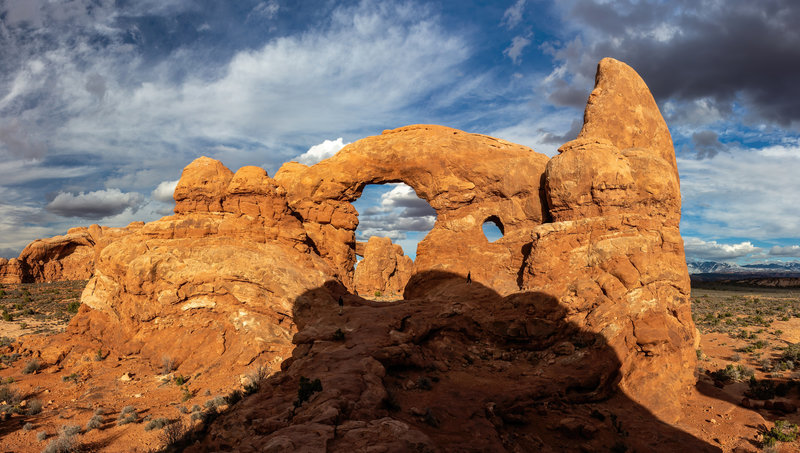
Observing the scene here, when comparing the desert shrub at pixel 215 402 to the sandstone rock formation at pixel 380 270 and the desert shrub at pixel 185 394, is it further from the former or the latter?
the sandstone rock formation at pixel 380 270

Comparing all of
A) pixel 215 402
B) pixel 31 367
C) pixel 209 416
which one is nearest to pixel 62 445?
pixel 209 416

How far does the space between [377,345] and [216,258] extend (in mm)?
9517

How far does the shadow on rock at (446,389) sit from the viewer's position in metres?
8.05

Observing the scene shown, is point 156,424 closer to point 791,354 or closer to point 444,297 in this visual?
point 444,297

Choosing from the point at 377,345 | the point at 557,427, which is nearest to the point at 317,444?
the point at 377,345

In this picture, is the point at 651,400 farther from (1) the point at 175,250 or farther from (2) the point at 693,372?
(1) the point at 175,250

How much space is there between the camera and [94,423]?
11.7m

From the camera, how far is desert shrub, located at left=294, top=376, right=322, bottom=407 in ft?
29.1

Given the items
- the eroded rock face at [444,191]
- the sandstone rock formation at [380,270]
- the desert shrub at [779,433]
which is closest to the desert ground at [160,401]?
the desert shrub at [779,433]

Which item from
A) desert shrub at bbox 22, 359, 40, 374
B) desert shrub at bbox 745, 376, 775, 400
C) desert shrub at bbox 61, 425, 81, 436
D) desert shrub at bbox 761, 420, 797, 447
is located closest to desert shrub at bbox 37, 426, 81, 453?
desert shrub at bbox 61, 425, 81, 436

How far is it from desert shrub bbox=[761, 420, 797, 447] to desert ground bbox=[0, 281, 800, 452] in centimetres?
2

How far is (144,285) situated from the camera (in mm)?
17625

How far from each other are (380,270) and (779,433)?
38.8 m

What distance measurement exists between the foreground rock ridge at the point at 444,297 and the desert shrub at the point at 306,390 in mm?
262
